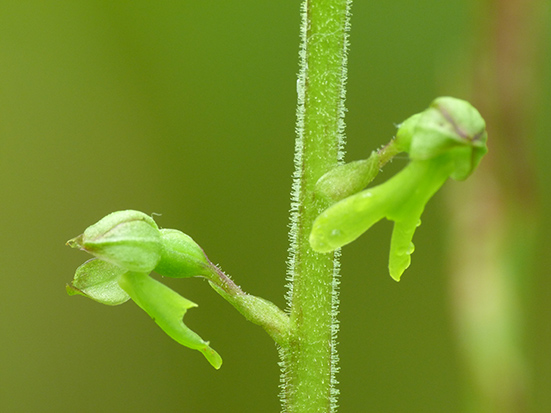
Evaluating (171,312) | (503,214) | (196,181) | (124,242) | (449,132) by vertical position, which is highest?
(196,181)

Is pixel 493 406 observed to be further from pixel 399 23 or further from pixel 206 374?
pixel 399 23

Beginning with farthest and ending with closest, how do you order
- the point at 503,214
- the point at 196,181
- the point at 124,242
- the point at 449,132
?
the point at 196,181 < the point at 503,214 < the point at 124,242 < the point at 449,132

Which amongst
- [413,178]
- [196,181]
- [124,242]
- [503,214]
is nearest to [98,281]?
[124,242]

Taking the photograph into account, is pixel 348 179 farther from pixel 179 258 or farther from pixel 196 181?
pixel 196 181

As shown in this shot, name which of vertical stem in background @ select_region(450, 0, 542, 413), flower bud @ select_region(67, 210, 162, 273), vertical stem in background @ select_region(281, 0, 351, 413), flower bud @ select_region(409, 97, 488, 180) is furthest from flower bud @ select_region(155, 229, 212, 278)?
vertical stem in background @ select_region(450, 0, 542, 413)

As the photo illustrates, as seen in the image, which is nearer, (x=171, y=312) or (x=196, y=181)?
(x=171, y=312)

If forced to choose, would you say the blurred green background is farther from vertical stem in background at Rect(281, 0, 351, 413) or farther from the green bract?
the green bract

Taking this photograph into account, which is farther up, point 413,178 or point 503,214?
point 503,214
